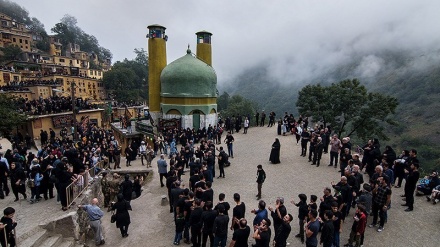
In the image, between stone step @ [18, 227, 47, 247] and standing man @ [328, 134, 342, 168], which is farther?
standing man @ [328, 134, 342, 168]

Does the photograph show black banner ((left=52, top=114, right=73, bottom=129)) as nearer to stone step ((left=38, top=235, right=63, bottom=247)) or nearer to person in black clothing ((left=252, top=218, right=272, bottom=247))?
stone step ((left=38, top=235, right=63, bottom=247))

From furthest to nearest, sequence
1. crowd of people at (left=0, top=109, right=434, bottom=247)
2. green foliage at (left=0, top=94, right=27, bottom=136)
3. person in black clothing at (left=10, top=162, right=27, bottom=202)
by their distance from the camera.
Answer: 1. green foliage at (left=0, top=94, right=27, bottom=136)
2. person in black clothing at (left=10, top=162, right=27, bottom=202)
3. crowd of people at (left=0, top=109, right=434, bottom=247)

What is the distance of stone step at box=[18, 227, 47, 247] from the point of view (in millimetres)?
7660

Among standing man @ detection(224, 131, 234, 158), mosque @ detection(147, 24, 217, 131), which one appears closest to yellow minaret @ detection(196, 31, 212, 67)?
mosque @ detection(147, 24, 217, 131)

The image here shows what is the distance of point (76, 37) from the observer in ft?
295

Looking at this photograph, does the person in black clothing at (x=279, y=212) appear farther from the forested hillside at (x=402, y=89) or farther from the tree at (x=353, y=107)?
the forested hillside at (x=402, y=89)

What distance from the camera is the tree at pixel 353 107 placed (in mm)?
26859

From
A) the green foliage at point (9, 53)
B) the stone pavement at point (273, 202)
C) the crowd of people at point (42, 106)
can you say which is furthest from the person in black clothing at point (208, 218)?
the green foliage at point (9, 53)

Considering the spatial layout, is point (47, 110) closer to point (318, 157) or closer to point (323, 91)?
point (318, 157)

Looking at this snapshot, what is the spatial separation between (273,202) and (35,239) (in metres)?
7.80

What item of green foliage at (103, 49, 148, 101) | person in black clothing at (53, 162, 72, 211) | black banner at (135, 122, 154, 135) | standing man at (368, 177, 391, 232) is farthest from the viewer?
green foliage at (103, 49, 148, 101)

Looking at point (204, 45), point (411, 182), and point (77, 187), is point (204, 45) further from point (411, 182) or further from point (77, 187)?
point (411, 182)

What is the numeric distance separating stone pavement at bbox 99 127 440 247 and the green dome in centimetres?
922

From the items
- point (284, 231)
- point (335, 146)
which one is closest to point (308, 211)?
point (284, 231)
